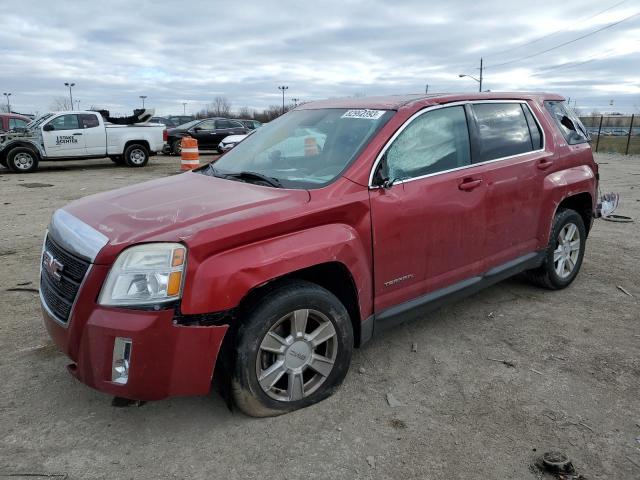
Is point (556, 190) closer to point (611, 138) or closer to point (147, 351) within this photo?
point (147, 351)

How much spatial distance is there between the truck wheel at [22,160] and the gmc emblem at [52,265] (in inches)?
538

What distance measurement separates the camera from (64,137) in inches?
590

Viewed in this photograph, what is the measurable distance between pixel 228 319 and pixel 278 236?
0.50 metres

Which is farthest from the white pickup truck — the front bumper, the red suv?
the front bumper

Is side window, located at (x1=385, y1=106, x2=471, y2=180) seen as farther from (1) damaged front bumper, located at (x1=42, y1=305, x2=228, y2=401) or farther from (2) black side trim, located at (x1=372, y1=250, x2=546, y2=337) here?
(1) damaged front bumper, located at (x1=42, y1=305, x2=228, y2=401)

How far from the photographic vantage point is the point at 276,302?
8.75ft

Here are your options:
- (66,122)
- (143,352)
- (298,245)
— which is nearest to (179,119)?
(66,122)

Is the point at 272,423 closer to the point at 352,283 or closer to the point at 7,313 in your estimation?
the point at 352,283

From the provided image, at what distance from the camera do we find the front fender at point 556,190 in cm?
430

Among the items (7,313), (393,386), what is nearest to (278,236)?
(393,386)

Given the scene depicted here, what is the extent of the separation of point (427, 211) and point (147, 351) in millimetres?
1895

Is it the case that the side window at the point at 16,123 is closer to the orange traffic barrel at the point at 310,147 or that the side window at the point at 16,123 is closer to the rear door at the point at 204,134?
the rear door at the point at 204,134

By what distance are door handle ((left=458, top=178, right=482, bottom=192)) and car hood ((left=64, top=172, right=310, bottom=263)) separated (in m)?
1.23

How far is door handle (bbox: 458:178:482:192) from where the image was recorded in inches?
139
